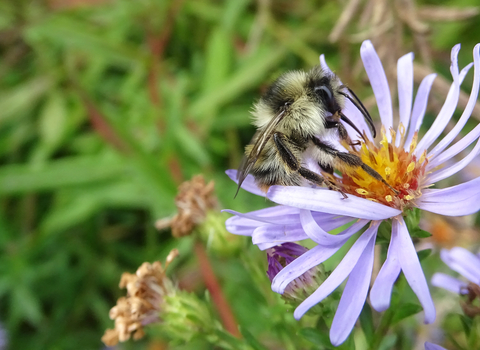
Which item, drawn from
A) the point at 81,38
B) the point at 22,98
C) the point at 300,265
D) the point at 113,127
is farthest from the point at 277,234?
the point at 22,98

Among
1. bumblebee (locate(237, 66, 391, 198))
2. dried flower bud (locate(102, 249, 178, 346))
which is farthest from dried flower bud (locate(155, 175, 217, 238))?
bumblebee (locate(237, 66, 391, 198))

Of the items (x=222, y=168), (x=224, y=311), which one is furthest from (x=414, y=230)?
(x=222, y=168)

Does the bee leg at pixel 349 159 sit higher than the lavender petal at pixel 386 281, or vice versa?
the bee leg at pixel 349 159

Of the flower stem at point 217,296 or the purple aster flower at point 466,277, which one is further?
the flower stem at point 217,296

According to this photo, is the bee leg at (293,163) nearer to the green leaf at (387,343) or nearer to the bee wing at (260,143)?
the bee wing at (260,143)

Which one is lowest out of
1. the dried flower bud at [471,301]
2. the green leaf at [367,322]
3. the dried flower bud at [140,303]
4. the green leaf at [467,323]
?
the green leaf at [467,323]

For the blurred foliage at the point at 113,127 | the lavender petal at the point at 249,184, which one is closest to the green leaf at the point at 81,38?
the blurred foliage at the point at 113,127

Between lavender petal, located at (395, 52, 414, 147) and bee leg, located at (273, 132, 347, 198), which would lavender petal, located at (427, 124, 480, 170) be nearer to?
lavender petal, located at (395, 52, 414, 147)

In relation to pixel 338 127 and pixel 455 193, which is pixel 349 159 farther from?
pixel 455 193
